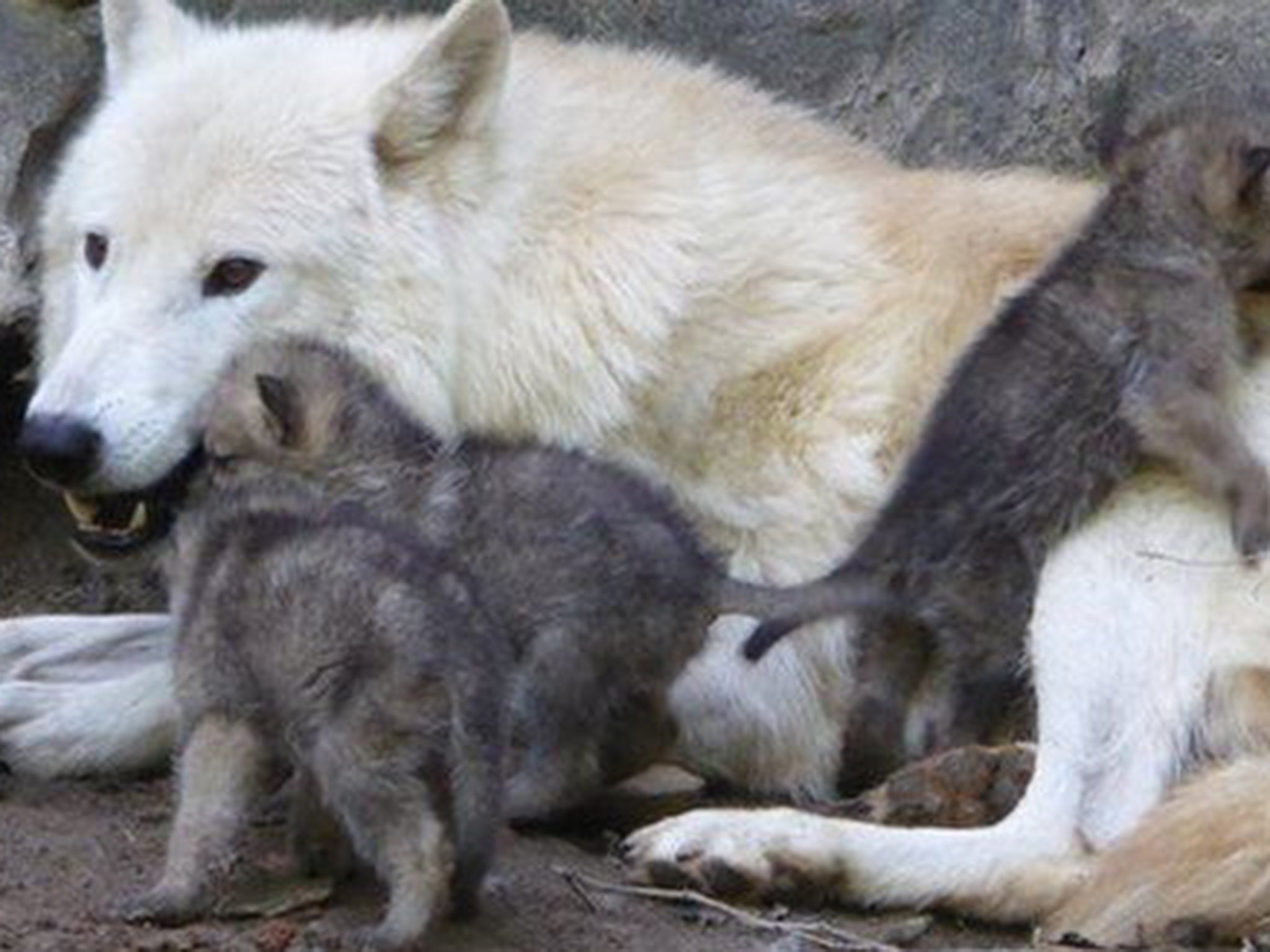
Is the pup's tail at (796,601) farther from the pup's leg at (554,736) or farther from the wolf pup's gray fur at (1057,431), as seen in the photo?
the pup's leg at (554,736)

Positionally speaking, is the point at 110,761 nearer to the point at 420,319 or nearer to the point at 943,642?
the point at 420,319

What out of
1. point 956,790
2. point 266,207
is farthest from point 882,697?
point 266,207

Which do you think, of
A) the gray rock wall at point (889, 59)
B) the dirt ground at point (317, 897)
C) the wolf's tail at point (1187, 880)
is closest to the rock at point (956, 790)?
the dirt ground at point (317, 897)

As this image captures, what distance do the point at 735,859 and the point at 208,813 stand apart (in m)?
1.06

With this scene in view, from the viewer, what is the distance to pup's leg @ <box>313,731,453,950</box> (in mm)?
5023

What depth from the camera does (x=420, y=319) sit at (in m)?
6.71

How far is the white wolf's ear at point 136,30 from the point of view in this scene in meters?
7.07

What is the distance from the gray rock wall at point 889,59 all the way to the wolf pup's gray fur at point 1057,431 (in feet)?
4.20

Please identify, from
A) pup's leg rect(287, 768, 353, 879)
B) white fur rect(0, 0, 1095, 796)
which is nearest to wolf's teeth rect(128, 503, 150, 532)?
white fur rect(0, 0, 1095, 796)

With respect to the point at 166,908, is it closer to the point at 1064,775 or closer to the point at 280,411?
the point at 280,411

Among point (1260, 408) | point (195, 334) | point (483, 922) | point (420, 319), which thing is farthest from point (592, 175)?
point (483, 922)

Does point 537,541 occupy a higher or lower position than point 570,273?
lower

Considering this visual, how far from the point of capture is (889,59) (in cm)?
797

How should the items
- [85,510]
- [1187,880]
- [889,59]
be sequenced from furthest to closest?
1. [889,59]
2. [85,510]
3. [1187,880]
